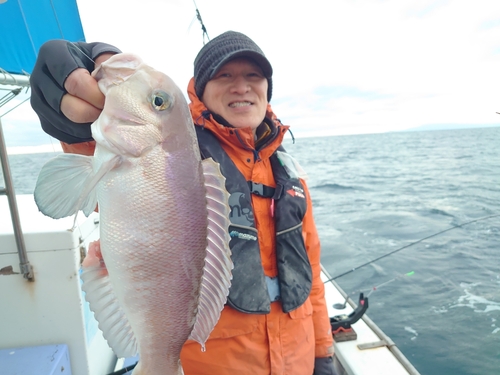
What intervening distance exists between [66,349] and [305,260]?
156cm

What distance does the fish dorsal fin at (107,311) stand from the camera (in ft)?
3.89

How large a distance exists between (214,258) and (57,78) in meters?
0.81

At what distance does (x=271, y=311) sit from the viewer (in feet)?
6.35

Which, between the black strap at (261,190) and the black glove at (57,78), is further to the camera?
the black strap at (261,190)

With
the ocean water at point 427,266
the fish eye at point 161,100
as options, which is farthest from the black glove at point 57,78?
the ocean water at point 427,266

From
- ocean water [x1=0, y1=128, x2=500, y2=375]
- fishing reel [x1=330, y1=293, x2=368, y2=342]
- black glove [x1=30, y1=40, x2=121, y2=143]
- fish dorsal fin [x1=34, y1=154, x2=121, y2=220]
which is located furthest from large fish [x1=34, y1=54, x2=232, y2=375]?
ocean water [x1=0, y1=128, x2=500, y2=375]

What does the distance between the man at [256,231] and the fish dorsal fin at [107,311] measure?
603 millimetres

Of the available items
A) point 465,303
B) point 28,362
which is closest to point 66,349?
point 28,362

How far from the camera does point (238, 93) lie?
206 cm

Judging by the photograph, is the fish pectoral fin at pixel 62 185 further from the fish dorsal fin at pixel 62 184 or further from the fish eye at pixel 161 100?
the fish eye at pixel 161 100

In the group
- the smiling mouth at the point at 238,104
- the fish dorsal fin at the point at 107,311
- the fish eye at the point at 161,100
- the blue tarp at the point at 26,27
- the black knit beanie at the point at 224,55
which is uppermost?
the blue tarp at the point at 26,27

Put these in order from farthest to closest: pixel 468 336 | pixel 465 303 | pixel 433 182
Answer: pixel 433 182 < pixel 465 303 < pixel 468 336

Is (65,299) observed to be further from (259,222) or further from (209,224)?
(209,224)

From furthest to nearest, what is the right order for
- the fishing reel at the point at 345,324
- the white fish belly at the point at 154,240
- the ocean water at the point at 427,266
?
the ocean water at the point at 427,266
the fishing reel at the point at 345,324
the white fish belly at the point at 154,240
